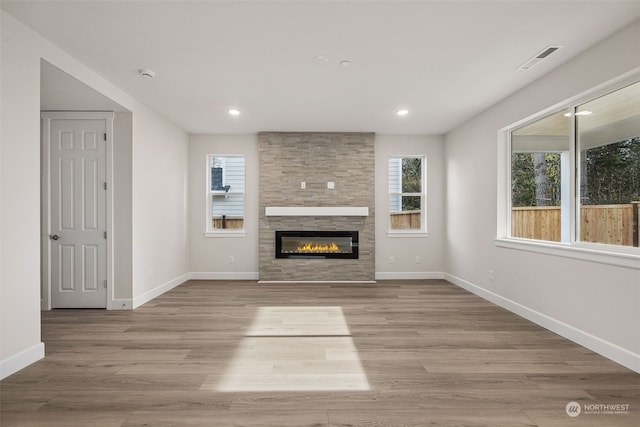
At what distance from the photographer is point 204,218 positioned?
6277 mm

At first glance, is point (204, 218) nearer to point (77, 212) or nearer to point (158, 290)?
point (158, 290)

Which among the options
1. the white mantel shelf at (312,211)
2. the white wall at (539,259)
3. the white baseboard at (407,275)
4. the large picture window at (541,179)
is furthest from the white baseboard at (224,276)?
the large picture window at (541,179)

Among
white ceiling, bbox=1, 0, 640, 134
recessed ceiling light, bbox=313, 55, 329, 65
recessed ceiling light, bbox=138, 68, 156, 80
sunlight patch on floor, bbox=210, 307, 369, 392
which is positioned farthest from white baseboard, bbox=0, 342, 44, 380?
recessed ceiling light, bbox=313, 55, 329, 65

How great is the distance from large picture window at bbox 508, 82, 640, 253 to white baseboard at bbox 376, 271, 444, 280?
218 centimetres

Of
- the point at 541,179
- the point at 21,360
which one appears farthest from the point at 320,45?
the point at 21,360

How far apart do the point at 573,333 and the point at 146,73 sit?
15.4 feet

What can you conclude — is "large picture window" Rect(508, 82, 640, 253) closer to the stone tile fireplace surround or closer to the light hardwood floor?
the light hardwood floor

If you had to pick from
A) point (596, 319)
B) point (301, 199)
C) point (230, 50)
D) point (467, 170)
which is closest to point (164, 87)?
point (230, 50)

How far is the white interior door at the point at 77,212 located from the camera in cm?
422

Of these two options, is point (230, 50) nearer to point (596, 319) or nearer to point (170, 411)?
point (170, 411)

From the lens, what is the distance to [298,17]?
2.53 m

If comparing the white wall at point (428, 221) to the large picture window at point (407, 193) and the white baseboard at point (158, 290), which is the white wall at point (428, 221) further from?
the white baseboard at point (158, 290)

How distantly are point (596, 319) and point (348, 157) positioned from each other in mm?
4098

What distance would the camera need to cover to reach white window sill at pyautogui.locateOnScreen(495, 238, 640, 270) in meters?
2.65
